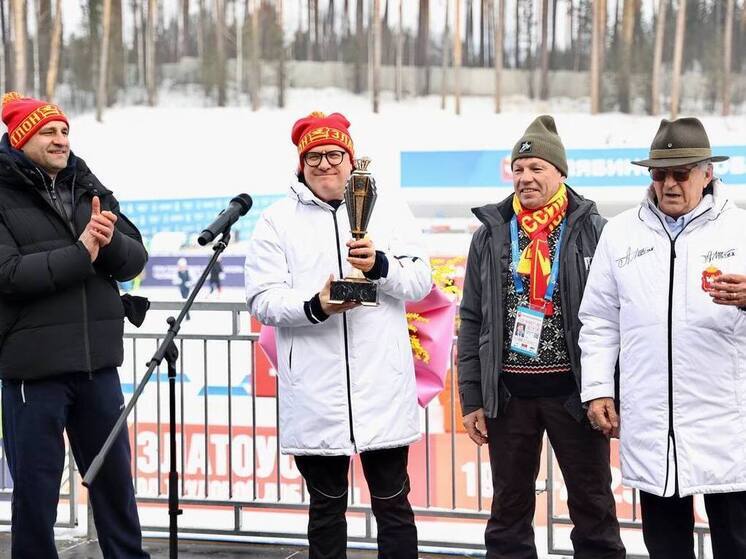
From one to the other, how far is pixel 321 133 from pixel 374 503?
1.18m

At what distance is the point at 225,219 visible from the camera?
321 centimetres

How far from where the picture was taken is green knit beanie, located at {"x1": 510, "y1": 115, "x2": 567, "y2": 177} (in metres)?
3.31

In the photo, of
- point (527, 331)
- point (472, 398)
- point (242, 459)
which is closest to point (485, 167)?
point (242, 459)

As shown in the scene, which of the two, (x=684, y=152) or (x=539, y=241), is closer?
(x=684, y=152)

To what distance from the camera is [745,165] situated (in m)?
10.2

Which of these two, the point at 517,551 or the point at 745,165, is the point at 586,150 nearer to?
the point at 745,165

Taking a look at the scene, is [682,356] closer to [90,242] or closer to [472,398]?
[472,398]

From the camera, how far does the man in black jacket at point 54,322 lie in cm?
330

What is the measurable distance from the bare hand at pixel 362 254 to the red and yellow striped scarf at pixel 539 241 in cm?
52

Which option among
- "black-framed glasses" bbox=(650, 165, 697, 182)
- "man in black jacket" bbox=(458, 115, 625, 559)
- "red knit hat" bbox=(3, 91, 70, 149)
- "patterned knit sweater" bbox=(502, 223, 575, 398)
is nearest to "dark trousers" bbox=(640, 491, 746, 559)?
"man in black jacket" bbox=(458, 115, 625, 559)

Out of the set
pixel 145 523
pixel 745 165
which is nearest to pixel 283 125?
pixel 745 165

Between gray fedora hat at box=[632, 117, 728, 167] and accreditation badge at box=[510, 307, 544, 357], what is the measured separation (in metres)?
0.59

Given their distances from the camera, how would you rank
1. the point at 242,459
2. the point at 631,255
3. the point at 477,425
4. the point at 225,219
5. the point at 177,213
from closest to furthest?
the point at 631,255, the point at 225,219, the point at 477,425, the point at 242,459, the point at 177,213

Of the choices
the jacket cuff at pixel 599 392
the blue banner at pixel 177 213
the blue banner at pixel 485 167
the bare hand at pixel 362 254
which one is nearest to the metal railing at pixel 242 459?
the jacket cuff at pixel 599 392
